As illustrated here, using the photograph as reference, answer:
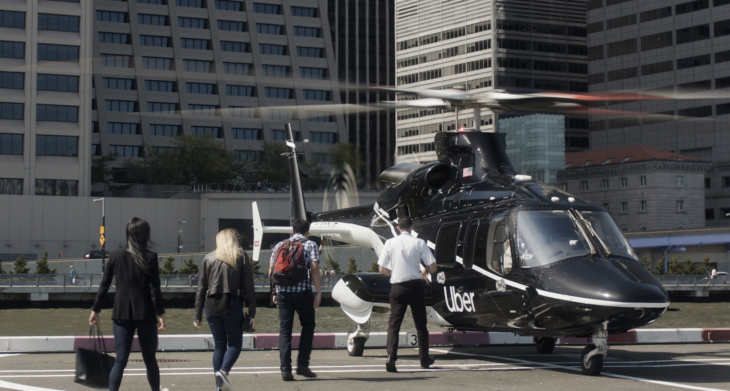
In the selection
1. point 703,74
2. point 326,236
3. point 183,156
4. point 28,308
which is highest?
point 703,74

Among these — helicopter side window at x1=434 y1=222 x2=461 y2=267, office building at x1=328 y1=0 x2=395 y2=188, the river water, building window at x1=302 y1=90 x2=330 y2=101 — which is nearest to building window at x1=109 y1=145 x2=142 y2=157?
building window at x1=302 y1=90 x2=330 y2=101

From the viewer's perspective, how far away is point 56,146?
3199 inches

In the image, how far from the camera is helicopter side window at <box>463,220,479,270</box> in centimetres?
1307

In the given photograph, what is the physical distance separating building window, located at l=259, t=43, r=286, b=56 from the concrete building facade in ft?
150

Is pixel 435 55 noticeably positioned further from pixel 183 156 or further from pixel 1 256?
pixel 1 256

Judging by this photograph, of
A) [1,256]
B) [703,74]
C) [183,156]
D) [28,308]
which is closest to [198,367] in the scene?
[28,308]

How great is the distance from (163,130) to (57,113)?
109 ft

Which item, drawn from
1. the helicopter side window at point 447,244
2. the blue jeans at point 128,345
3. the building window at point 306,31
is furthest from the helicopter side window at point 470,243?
the building window at point 306,31

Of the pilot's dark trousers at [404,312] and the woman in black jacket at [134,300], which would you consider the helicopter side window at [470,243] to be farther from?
the woman in black jacket at [134,300]

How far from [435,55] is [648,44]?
2891cm

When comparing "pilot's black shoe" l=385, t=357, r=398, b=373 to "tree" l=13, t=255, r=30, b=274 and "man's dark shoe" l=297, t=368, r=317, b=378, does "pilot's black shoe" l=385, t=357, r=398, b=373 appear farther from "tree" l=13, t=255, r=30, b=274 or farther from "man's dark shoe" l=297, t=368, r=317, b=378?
"tree" l=13, t=255, r=30, b=274

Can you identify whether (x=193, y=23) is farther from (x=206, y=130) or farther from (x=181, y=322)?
(x=181, y=322)

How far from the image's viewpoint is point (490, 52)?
119 m

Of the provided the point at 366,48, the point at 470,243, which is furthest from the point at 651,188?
the point at 470,243
